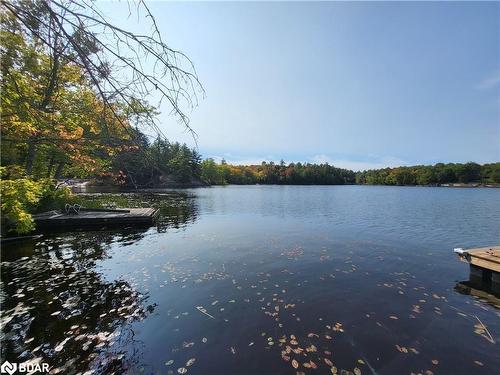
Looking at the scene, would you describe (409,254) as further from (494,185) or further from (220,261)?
(494,185)

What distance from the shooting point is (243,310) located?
26.6 ft

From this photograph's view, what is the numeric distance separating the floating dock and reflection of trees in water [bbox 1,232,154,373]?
12.3m

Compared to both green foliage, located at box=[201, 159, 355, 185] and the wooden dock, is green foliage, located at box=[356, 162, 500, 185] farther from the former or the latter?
the wooden dock

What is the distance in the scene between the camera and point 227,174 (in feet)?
509

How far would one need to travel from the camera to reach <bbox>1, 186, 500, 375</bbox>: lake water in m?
5.89

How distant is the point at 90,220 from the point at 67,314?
15202 mm

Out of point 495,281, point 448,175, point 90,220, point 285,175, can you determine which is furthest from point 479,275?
point 448,175

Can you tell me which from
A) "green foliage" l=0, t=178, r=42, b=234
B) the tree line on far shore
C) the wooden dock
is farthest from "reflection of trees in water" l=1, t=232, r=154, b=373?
the tree line on far shore

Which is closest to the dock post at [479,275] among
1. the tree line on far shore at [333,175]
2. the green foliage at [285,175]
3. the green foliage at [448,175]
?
the tree line on far shore at [333,175]

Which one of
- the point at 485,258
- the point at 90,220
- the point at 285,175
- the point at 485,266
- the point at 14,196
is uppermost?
the point at 285,175

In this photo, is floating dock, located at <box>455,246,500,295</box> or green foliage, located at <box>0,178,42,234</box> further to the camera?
green foliage, located at <box>0,178,42,234</box>

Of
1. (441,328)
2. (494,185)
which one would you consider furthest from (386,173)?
(441,328)

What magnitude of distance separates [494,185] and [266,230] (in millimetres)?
165377

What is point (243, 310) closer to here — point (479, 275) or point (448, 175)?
point (479, 275)
